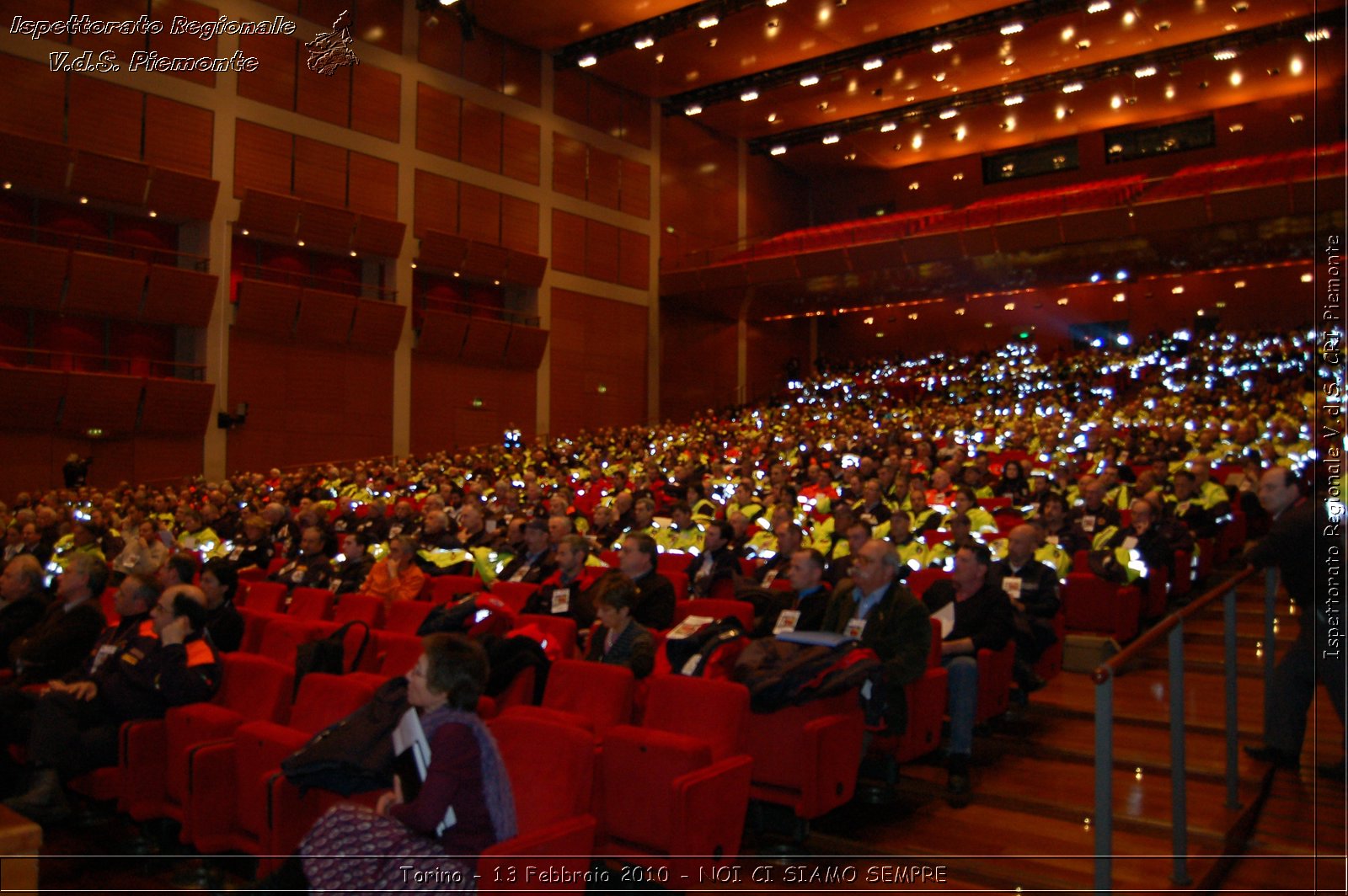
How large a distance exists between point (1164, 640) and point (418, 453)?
1449 centimetres

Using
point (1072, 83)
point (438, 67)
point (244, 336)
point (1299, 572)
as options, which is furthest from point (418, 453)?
point (1299, 572)

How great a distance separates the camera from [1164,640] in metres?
2.88

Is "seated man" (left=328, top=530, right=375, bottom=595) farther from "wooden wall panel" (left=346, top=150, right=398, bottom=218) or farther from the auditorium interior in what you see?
"wooden wall panel" (left=346, top=150, right=398, bottom=218)

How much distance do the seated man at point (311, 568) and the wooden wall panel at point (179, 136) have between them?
8.98 metres

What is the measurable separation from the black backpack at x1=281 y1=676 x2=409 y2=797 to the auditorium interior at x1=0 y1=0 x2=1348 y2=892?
29 cm

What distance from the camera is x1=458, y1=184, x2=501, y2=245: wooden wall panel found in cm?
1638

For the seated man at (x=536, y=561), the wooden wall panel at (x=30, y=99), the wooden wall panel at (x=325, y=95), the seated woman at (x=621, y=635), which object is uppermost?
the wooden wall panel at (x=325, y=95)

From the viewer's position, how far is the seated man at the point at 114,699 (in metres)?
3.54

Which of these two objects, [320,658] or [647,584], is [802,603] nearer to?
[647,584]

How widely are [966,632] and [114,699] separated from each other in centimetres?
346

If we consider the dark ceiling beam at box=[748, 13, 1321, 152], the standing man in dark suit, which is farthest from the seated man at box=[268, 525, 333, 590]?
the dark ceiling beam at box=[748, 13, 1321, 152]

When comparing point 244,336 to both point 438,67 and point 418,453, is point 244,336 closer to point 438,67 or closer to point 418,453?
point 418,453

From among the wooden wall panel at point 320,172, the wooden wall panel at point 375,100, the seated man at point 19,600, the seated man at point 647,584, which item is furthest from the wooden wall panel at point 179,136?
the seated man at point 647,584

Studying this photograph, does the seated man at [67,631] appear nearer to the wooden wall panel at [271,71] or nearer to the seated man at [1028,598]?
the seated man at [1028,598]
